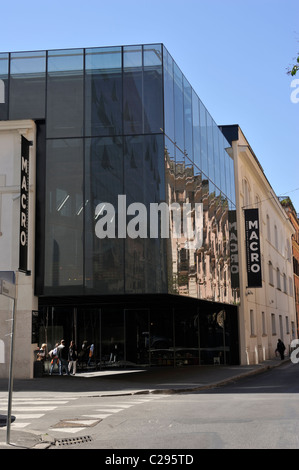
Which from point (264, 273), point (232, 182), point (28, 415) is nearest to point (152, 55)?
point (232, 182)

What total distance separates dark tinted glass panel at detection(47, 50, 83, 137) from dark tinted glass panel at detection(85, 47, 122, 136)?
1.11 ft

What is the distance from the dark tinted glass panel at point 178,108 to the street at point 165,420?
35.5 ft

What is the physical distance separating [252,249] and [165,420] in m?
23.4

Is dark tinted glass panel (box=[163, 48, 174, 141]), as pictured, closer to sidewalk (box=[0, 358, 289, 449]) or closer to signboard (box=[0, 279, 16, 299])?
sidewalk (box=[0, 358, 289, 449])

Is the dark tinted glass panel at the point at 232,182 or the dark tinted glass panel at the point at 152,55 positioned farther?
the dark tinted glass panel at the point at 232,182

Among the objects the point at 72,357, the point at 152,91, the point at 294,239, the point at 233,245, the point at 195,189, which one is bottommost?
the point at 72,357

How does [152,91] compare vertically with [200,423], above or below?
above

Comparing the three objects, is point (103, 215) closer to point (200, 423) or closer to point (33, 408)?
point (33, 408)

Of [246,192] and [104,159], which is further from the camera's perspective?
[246,192]

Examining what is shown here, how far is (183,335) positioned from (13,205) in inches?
515

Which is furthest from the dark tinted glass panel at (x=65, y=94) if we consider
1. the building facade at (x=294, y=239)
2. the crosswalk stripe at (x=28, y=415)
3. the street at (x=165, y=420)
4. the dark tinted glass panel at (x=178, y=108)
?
the building facade at (x=294, y=239)

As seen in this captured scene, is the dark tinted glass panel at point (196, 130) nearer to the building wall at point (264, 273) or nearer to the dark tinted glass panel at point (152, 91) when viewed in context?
the dark tinted glass panel at point (152, 91)

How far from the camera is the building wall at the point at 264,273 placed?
1340 inches

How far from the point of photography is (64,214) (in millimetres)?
A: 22594
